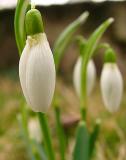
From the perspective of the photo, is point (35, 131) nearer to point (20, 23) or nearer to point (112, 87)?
point (112, 87)

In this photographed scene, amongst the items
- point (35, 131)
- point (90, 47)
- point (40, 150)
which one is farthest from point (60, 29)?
point (90, 47)

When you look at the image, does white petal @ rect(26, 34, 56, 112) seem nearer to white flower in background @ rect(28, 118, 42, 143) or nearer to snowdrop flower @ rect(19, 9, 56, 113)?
snowdrop flower @ rect(19, 9, 56, 113)

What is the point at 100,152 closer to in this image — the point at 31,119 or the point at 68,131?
the point at 68,131

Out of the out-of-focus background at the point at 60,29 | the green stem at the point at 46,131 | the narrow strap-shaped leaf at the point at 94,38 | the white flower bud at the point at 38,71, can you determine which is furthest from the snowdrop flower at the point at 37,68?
the out-of-focus background at the point at 60,29

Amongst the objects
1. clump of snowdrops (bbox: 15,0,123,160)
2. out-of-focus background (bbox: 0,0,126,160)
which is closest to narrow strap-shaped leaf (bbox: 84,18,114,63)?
clump of snowdrops (bbox: 15,0,123,160)

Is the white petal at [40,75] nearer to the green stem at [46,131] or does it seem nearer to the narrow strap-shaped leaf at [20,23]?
the narrow strap-shaped leaf at [20,23]

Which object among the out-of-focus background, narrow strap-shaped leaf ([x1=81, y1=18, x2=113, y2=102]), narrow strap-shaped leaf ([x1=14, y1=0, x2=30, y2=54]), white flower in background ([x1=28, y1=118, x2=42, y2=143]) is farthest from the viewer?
the out-of-focus background

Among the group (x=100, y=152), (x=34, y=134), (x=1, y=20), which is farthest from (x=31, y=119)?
(x=1, y=20)

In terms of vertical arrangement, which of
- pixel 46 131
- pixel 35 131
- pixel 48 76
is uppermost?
pixel 48 76
